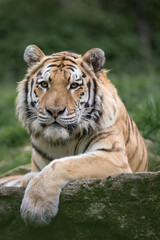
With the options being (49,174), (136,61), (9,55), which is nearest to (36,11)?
(9,55)

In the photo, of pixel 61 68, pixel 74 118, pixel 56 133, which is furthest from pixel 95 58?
pixel 56 133

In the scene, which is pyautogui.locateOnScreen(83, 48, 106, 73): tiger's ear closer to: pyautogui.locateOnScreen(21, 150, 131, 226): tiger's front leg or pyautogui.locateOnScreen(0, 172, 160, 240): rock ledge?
pyautogui.locateOnScreen(21, 150, 131, 226): tiger's front leg

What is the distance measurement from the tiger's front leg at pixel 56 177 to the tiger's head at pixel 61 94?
34cm

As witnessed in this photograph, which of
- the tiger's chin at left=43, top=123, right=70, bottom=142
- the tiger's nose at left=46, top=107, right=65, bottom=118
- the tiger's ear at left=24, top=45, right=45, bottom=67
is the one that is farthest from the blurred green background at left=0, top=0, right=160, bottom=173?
the tiger's nose at left=46, top=107, right=65, bottom=118

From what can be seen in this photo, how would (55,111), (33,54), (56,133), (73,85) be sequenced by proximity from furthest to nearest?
(33,54) < (73,85) < (56,133) < (55,111)

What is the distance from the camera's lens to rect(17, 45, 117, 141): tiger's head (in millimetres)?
3260

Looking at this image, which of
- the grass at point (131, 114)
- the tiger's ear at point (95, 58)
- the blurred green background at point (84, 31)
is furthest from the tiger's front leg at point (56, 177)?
the blurred green background at point (84, 31)

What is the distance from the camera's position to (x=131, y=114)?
5.90m

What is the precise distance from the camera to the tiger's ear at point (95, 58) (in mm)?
3631

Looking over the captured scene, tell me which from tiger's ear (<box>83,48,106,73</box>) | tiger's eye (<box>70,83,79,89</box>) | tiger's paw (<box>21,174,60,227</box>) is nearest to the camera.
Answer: tiger's paw (<box>21,174,60,227</box>)

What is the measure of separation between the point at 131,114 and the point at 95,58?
2354 millimetres

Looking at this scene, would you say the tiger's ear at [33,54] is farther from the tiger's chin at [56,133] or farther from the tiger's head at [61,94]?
the tiger's chin at [56,133]

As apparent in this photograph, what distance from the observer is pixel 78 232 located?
2.42 meters

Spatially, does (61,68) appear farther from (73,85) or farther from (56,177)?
(56,177)
